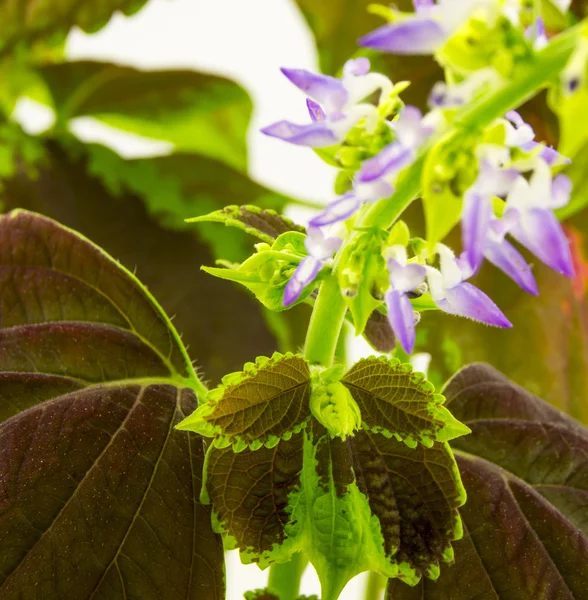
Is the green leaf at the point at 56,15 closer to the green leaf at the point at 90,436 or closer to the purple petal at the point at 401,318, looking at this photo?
the green leaf at the point at 90,436

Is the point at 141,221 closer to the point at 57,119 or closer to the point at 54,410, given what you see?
the point at 57,119

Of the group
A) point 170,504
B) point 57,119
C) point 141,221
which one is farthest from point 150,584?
point 57,119

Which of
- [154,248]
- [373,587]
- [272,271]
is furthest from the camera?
[154,248]

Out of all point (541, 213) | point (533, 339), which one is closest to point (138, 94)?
point (533, 339)

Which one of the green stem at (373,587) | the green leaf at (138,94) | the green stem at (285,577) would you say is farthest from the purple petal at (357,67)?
the green leaf at (138,94)

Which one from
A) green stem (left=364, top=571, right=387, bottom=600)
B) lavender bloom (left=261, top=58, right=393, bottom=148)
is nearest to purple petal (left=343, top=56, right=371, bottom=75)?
lavender bloom (left=261, top=58, right=393, bottom=148)

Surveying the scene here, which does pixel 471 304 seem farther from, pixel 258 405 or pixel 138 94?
pixel 138 94
